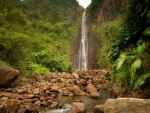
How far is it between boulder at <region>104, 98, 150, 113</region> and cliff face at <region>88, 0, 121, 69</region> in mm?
24092

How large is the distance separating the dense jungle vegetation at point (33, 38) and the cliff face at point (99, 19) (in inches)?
172

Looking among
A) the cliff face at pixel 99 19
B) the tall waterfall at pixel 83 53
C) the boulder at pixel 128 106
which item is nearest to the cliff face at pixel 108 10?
the cliff face at pixel 99 19

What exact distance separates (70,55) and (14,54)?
800 inches

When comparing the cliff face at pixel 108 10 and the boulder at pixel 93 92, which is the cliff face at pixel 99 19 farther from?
A: the boulder at pixel 93 92

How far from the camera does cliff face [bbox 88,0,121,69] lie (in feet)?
97.1

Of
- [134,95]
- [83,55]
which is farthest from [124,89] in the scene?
[83,55]

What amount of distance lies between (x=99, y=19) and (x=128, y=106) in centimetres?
Answer: 3921

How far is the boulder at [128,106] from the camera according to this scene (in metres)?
3.40

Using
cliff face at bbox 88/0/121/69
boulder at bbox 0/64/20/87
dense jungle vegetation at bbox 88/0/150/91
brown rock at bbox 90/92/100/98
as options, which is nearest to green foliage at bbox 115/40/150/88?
dense jungle vegetation at bbox 88/0/150/91

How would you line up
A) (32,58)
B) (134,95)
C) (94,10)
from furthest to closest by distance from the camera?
(94,10)
(32,58)
(134,95)

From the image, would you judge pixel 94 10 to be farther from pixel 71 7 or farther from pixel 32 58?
pixel 32 58

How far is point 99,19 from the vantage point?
41.2m

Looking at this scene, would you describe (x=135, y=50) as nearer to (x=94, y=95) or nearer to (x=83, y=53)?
(x=94, y=95)

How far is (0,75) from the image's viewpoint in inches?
318
